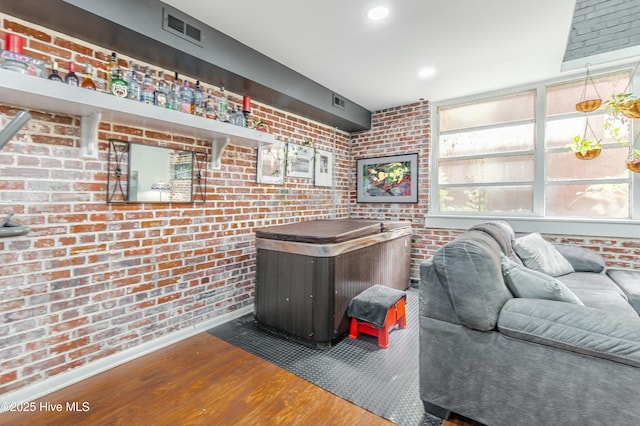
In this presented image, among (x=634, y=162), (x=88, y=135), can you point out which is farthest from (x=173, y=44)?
(x=634, y=162)

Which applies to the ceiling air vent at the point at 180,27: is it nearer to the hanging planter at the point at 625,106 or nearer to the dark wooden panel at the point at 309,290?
the dark wooden panel at the point at 309,290

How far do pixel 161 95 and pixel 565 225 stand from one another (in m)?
4.11

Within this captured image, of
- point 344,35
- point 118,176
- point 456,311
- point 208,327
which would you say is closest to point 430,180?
point 344,35

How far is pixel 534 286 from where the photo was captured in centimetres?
163

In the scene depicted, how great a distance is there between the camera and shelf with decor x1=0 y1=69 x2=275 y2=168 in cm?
154

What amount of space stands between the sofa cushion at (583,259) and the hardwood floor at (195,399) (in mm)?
2632

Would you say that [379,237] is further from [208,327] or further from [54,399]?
[54,399]

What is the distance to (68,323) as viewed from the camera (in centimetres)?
195

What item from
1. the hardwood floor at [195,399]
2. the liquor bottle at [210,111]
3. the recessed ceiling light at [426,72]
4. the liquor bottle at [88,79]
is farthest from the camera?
the recessed ceiling light at [426,72]

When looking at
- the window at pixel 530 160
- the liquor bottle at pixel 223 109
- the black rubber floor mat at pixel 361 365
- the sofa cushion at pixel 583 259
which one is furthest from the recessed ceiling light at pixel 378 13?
the sofa cushion at pixel 583 259

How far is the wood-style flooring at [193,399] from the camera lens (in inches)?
64.1

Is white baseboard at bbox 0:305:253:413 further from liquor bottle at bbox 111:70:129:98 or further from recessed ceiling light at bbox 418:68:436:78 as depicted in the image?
recessed ceiling light at bbox 418:68:436:78

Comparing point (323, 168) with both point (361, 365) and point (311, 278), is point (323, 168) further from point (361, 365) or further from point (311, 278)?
point (361, 365)

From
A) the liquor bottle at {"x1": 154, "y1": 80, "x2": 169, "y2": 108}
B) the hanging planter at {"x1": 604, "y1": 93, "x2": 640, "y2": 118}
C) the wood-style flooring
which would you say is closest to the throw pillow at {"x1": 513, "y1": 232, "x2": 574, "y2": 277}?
the hanging planter at {"x1": 604, "y1": 93, "x2": 640, "y2": 118}
